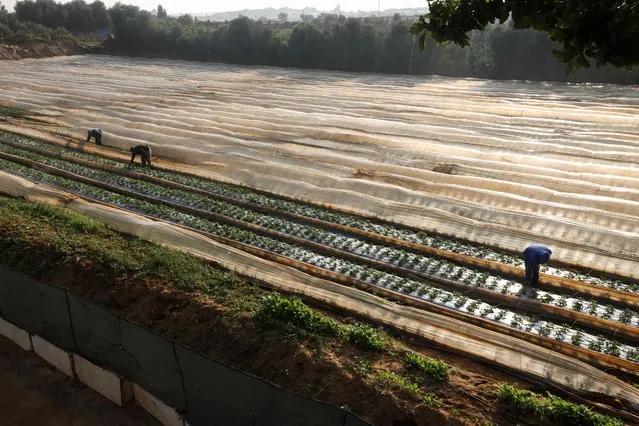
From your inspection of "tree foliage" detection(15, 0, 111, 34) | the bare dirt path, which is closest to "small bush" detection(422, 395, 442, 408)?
the bare dirt path

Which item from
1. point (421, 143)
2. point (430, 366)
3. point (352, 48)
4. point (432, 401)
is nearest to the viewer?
point (432, 401)

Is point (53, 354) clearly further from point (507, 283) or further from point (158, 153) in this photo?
point (158, 153)

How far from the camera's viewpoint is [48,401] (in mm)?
8031

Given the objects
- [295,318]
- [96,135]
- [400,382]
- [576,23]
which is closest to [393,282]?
[295,318]

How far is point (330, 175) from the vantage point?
49.0 ft

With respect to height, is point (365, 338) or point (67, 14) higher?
point (67, 14)

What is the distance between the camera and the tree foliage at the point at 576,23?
151 inches

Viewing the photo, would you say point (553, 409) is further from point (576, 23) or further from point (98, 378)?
point (98, 378)

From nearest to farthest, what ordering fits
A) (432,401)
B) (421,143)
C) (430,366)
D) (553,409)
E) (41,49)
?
1. (553,409)
2. (432,401)
3. (430,366)
4. (421,143)
5. (41,49)

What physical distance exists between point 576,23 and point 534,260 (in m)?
6.02

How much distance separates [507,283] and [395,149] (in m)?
8.35

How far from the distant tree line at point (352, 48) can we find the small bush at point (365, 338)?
86.6 feet

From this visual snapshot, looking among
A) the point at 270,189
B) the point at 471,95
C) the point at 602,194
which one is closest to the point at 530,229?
the point at 602,194

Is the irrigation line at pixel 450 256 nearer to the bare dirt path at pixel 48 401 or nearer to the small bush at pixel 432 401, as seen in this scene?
the small bush at pixel 432 401
